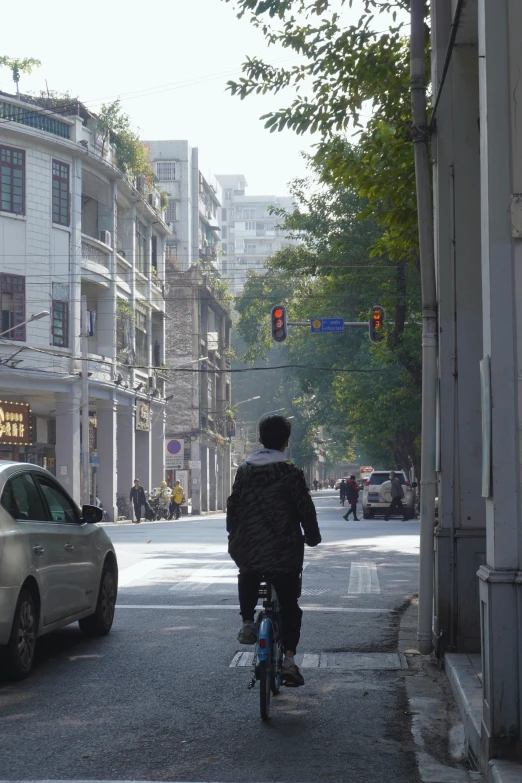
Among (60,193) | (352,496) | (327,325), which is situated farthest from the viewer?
(352,496)

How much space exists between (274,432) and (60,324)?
31.3 m

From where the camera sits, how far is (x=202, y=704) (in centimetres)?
715

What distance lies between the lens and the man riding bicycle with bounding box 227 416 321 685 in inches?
268

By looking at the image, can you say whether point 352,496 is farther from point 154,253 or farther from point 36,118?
point 36,118

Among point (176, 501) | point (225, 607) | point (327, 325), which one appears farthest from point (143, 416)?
point (225, 607)

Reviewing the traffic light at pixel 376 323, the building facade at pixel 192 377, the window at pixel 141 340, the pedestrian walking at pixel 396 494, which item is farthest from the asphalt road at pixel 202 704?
the building facade at pixel 192 377

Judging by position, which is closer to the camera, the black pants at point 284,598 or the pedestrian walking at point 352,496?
the black pants at point 284,598

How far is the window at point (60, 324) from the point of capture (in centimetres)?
3738

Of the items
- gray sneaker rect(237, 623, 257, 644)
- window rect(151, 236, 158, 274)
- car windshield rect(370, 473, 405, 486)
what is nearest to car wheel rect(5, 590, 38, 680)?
gray sneaker rect(237, 623, 257, 644)

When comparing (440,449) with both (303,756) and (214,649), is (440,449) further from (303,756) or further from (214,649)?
(303,756)

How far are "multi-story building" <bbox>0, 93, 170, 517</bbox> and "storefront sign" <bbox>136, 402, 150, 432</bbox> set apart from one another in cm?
53

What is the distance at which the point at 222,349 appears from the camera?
78000mm

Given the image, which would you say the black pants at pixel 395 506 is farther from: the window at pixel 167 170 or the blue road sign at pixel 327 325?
the window at pixel 167 170

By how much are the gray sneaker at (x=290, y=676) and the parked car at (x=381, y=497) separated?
119 ft
